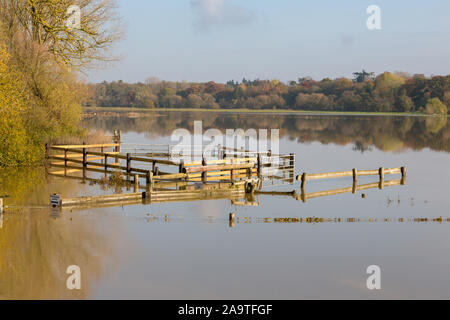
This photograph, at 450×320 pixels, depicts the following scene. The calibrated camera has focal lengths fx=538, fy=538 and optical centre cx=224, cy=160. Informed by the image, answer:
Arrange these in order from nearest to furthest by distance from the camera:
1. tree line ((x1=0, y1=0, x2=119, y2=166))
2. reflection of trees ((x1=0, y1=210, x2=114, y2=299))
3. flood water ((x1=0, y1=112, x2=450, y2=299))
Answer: reflection of trees ((x1=0, y1=210, x2=114, y2=299)) < flood water ((x1=0, y1=112, x2=450, y2=299)) < tree line ((x1=0, y1=0, x2=119, y2=166))

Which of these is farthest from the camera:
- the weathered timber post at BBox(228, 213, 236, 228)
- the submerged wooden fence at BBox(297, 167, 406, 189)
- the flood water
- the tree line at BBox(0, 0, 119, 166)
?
the tree line at BBox(0, 0, 119, 166)

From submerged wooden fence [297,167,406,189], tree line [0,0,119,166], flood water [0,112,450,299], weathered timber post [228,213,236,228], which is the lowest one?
flood water [0,112,450,299]

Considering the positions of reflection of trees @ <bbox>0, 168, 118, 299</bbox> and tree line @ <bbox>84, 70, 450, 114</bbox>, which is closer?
reflection of trees @ <bbox>0, 168, 118, 299</bbox>

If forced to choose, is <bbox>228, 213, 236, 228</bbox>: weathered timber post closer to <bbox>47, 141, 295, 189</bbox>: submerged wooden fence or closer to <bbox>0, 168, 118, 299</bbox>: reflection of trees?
<bbox>0, 168, 118, 299</bbox>: reflection of trees

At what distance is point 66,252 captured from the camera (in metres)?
15.5

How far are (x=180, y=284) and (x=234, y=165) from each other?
14.7 meters

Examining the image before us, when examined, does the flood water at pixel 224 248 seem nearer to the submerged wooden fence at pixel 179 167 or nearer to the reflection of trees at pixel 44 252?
the reflection of trees at pixel 44 252

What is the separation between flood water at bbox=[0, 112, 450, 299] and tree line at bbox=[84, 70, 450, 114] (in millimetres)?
141717

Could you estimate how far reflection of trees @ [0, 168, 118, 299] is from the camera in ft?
41.6

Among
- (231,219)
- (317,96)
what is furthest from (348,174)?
(317,96)

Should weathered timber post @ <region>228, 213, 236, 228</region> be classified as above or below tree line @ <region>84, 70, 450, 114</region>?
below

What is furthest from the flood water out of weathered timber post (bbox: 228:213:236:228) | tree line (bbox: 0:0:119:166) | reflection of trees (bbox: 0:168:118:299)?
tree line (bbox: 0:0:119:166)

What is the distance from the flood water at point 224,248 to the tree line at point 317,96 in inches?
5579

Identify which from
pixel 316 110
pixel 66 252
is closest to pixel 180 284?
pixel 66 252
